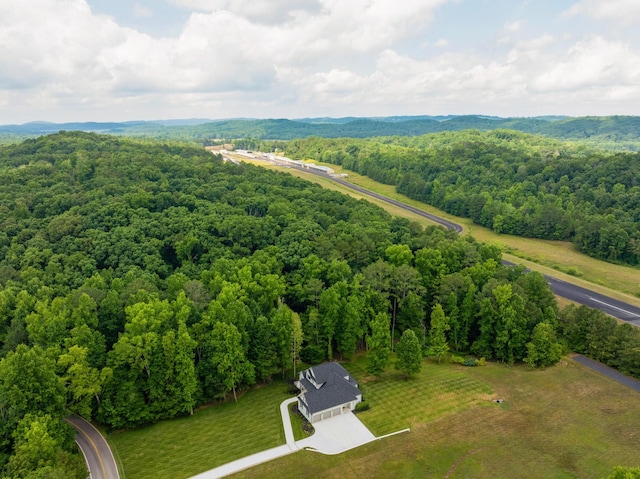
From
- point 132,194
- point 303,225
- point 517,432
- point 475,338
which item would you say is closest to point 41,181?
point 132,194

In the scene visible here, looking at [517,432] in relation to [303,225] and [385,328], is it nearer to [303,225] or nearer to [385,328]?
[385,328]

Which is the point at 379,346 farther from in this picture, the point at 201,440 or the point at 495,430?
the point at 201,440

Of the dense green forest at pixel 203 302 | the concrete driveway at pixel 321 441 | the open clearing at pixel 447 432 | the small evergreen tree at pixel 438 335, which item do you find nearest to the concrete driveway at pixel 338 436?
the concrete driveway at pixel 321 441

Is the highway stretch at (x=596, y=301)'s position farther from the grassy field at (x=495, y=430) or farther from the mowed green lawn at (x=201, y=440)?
→ the mowed green lawn at (x=201, y=440)

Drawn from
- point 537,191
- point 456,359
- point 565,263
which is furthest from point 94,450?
point 537,191

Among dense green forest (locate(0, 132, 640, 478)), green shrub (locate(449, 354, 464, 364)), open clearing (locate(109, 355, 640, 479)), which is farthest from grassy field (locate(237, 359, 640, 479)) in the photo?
dense green forest (locate(0, 132, 640, 478))

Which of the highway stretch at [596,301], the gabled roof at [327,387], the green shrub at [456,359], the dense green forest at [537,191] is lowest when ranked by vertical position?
the green shrub at [456,359]

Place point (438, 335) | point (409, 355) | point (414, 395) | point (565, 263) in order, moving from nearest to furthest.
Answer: point (414, 395), point (409, 355), point (438, 335), point (565, 263)
